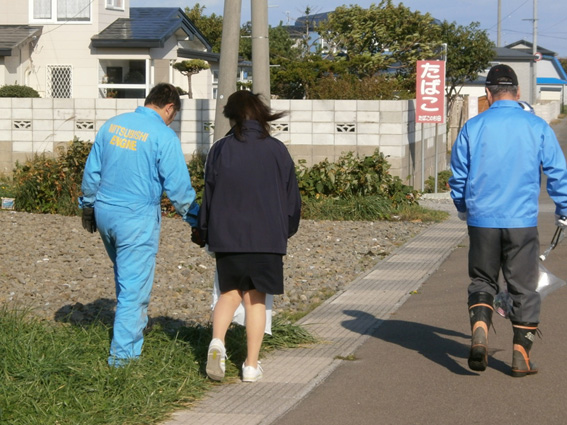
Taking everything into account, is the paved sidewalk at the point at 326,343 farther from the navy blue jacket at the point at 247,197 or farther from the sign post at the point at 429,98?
the sign post at the point at 429,98

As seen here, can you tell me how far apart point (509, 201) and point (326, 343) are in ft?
6.24

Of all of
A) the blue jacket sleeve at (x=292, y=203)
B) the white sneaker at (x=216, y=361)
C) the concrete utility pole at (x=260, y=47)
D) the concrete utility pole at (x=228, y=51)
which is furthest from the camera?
the concrete utility pole at (x=260, y=47)

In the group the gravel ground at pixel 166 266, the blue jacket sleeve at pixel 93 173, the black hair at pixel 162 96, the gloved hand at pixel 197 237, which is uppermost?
the black hair at pixel 162 96

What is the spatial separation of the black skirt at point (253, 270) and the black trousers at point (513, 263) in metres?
Result: 1.33

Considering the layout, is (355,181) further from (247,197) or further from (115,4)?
(115,4)

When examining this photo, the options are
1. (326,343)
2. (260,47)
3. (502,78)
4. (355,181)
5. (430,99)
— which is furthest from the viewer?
(430,99)

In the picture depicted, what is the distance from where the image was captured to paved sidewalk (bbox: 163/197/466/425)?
531 cm

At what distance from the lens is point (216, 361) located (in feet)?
18.5

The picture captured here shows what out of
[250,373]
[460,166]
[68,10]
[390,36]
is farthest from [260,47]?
[390,36]

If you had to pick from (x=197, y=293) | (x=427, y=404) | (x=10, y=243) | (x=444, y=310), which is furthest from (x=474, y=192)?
(x=10, y=243)

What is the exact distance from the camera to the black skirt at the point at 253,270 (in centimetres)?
570

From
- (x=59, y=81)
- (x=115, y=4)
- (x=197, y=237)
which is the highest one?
(x=115, y=4)

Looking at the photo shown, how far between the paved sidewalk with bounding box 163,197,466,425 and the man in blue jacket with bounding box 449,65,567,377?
1.20 meters

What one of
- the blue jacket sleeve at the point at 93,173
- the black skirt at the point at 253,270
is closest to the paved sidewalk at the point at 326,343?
the black skirt at the point at 253,270
